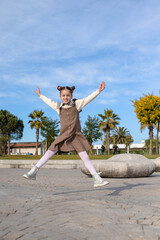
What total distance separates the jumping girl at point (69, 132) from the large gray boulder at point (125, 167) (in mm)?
3417

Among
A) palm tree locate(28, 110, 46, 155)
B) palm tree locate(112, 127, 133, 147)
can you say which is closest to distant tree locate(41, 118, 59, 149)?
palm tree locate(28, 110, 46, 155)

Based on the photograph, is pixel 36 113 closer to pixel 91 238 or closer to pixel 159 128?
pixel 159 128

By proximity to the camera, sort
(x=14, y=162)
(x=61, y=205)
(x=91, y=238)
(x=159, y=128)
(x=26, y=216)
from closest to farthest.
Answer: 1. (x=91, y=238)
2. (x=26, y=216)
3. (x=61, y=205)
4. (x=14, y=162)
5. (x=159, y=128)

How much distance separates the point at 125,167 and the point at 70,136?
13.0 feet

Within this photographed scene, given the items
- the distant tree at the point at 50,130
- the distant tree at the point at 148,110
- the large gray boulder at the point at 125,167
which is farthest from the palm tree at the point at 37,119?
the large gray boulder at the point at 125,167

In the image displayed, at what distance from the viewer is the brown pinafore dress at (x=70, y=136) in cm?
557

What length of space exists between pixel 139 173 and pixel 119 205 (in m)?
5.49

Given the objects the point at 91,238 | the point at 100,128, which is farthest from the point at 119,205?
the point at 100,128

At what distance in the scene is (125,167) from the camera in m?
9.04

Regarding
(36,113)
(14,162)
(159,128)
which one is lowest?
(14,162)

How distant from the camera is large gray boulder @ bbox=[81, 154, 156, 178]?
8.95 meters

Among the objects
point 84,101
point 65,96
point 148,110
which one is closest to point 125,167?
point 84,101

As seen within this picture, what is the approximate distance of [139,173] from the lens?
9461 mm

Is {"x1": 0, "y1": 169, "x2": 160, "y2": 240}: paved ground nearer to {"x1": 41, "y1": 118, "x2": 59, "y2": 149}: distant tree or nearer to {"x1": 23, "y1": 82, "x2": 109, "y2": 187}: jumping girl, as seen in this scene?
{"x1": 23, "y1": 82, "x2": 109, "y2": 187}: jumping girl
